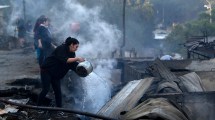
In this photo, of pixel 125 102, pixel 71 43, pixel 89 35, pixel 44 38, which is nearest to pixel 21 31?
pixel 89 35

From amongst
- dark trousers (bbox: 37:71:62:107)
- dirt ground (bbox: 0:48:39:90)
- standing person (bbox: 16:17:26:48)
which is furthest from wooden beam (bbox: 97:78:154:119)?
standing person (bbox: 16:17:26:48)

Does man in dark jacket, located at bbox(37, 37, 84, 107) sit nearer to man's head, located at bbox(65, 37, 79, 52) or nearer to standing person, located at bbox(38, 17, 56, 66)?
man's head, located at bbox(65, 37, 79, 52)

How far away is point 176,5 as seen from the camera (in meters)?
51.7

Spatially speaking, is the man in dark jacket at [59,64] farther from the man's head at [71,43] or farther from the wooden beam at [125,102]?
the wooden beam at [125,102]

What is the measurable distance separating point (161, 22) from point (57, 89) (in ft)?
151

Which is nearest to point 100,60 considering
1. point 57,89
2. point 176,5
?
point 57,89

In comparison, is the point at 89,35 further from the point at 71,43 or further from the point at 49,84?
the point at 71,43

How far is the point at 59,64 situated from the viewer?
7.52 meters

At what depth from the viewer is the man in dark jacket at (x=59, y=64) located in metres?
7.30

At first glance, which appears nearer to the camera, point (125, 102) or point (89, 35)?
point (125, 102)

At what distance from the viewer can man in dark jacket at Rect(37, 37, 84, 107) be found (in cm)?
730

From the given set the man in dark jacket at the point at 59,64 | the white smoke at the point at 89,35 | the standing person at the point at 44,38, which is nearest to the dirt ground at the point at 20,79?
the man in dark jacket at the point at 59,64

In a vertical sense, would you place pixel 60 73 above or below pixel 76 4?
below

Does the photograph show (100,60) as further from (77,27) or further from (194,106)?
(194,106)
